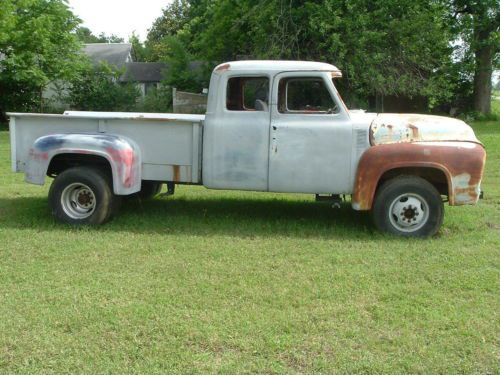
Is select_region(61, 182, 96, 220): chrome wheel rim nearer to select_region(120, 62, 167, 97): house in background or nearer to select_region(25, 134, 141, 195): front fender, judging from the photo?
select_region(25, 134, 141, 195): front fender

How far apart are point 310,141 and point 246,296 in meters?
2.38

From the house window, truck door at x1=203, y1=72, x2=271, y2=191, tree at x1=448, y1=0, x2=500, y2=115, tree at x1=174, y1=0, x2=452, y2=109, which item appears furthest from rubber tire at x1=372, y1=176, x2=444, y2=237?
the house window

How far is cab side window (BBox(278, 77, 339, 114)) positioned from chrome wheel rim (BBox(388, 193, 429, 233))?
4.17 feet

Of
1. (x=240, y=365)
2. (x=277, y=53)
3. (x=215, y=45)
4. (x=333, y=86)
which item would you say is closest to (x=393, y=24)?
(x=277, y=53)

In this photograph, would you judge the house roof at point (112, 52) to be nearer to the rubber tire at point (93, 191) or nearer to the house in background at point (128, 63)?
the house in background at point (128, 63)

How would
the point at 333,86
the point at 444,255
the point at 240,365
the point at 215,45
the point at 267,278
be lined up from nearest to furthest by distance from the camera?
the point at 240,365 → the point at 267,278 → the point at 444,255 → the point at 333,86 → the point at 215,45

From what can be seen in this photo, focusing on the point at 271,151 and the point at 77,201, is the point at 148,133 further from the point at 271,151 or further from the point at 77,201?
the point at 271,151

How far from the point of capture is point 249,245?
19.8ft

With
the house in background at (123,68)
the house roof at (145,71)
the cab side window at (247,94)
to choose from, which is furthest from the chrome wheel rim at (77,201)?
the house roof at (145,71)

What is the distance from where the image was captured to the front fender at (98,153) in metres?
6.54

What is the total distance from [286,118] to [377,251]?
1.82 metres

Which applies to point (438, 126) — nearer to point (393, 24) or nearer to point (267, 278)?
point (267, 278)

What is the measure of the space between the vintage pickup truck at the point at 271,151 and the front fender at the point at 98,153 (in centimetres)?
1

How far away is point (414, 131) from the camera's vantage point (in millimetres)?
6230
